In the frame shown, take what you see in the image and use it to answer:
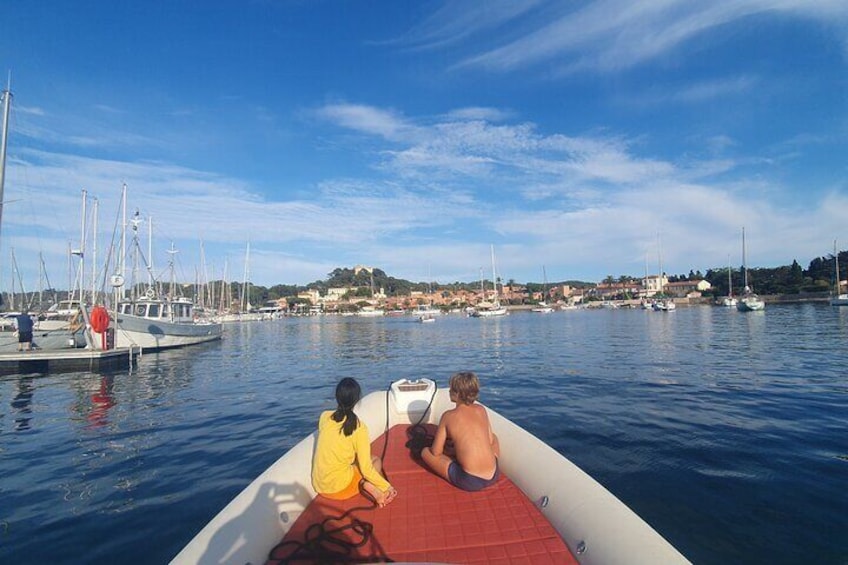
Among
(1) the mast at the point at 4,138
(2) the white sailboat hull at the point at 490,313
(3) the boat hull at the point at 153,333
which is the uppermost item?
(1) the mast at the point at 4,138

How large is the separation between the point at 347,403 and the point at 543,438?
19.1ft

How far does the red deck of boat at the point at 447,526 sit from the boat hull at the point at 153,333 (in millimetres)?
23355

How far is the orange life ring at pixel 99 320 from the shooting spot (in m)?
19.9

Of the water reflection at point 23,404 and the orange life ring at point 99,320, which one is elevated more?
the orange life ring at point 99,320

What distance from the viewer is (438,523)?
3.92 m

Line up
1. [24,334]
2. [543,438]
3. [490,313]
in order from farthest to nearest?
1. [490,313]
2. [24,334]
3. [543,438]

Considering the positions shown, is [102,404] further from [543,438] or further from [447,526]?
[447,526]

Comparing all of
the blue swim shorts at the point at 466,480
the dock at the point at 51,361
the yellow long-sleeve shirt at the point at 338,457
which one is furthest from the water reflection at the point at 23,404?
the blue swim shorts at the point at 466,480

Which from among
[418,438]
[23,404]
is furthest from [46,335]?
[418,438]

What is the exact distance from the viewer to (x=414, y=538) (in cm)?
368

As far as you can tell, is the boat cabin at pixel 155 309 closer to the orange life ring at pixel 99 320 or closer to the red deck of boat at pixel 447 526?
the orange life ring at pixel 99 320

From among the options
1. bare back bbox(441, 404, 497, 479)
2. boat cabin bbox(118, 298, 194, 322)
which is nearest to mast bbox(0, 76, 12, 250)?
boat cabin bbox(118, 298, 194, 322)

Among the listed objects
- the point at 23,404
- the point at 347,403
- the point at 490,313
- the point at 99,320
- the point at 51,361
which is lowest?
the point at 490,313

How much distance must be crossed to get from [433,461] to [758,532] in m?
3.75
